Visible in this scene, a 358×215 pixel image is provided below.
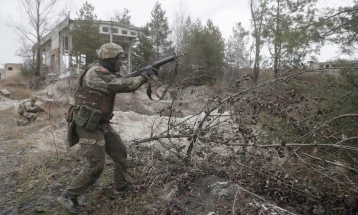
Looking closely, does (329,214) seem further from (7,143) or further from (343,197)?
(7,143)

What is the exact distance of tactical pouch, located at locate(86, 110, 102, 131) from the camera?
2.89 meters

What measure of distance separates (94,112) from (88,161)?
1.75 ft

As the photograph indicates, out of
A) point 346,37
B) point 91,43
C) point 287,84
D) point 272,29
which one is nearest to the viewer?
point 287,84

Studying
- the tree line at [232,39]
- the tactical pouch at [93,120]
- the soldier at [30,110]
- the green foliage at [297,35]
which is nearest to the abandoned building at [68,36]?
the tree line at [232,39]

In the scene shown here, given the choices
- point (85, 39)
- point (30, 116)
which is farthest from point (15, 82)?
point (30, 116)

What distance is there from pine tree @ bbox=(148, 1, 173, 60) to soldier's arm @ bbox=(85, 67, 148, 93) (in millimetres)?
21738

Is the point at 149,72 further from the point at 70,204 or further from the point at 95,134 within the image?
the point at 70,204

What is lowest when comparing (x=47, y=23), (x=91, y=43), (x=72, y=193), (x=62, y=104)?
(x=72, y=193)

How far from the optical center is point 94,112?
2.91 metres

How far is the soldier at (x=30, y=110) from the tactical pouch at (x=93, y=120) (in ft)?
22.2

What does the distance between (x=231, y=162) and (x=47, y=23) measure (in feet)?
76.7

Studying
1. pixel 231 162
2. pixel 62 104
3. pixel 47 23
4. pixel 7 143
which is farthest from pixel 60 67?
pixel 231 162

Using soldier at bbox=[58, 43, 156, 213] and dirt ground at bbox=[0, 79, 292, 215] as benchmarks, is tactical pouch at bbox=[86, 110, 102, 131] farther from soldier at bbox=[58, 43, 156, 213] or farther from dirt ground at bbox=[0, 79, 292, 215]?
dirt ground at bbox=[0, 79, 292, 215]

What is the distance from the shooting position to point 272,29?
5.77 metres
